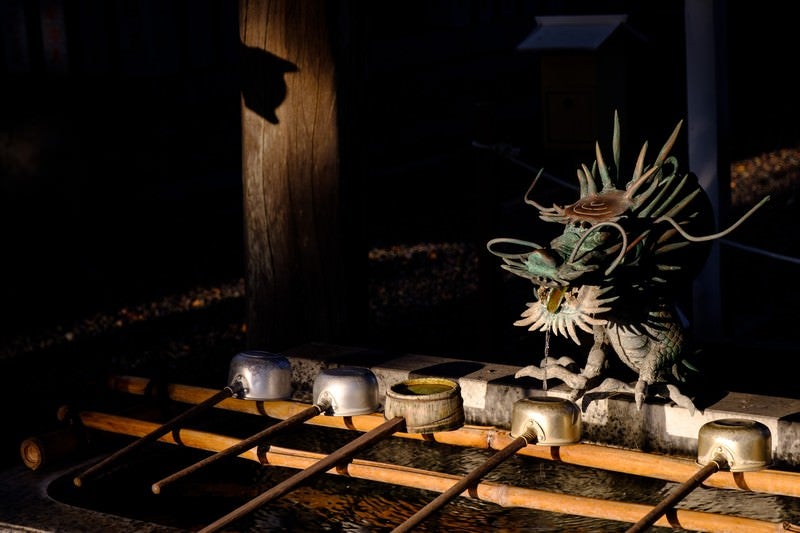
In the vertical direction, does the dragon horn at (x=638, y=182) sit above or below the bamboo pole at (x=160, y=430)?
above

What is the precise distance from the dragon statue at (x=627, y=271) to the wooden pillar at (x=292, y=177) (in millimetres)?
1413

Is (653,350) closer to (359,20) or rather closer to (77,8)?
(359,20)

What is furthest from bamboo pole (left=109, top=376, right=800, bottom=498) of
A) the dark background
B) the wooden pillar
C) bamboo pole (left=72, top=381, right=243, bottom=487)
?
the dark background

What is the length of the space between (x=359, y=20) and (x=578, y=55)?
2306 mm

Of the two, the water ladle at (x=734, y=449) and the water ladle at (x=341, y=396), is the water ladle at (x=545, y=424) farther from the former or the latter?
the water ladle at (x=341, y=396)

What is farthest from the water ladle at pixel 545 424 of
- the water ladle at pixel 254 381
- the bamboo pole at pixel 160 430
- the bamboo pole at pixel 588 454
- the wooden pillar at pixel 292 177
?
the wooden pillar at pixel 292 177

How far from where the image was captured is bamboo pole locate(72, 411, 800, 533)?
8.43 ft

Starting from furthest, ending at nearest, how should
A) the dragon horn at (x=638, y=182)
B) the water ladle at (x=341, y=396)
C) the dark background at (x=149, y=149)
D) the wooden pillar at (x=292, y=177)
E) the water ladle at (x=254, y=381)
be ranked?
1. the dark background at (x=149, y=149)
2. the wooden pillar at (x=292, y=177)
3. the water ladle at (x=254, y=381)
4. the water ladle at (x=341, y=396)
5. the dragon horn at (x=638, y=182)

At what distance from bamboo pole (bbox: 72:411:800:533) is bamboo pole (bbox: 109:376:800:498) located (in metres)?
0.20

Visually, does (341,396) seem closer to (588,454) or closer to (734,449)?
(588,454)

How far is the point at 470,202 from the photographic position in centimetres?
973

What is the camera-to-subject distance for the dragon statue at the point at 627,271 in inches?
115

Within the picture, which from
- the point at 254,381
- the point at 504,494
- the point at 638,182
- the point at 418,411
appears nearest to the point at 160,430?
the point at 254,381

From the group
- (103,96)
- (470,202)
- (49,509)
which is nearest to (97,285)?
(103,96)
